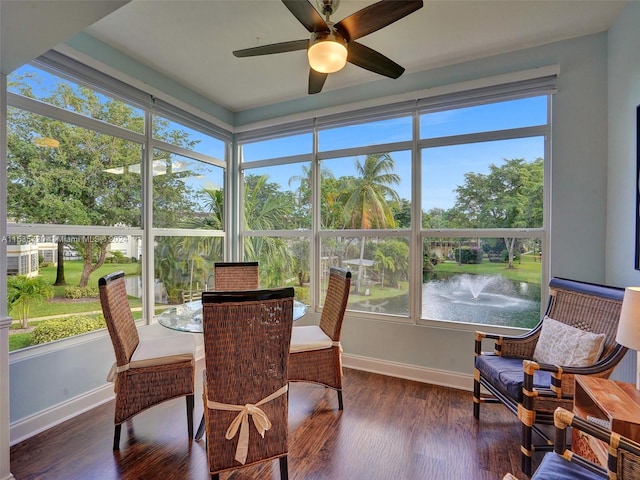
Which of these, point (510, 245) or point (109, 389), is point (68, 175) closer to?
point (109, 389)

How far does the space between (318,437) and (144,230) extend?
233 centimetres

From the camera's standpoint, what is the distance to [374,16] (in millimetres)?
1586

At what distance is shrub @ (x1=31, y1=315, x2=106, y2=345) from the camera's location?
83.6 inches

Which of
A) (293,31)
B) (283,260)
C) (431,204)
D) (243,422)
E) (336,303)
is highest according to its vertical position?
(293,31)

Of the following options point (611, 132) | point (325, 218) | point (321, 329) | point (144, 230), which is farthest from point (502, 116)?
point (144, 230)

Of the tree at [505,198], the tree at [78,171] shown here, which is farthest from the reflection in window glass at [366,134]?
the tree at [78,171]

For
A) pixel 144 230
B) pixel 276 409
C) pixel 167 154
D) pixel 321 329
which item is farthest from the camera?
pixel 167 154

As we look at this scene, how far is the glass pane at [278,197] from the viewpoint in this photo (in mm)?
3549

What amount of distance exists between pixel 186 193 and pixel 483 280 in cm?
317

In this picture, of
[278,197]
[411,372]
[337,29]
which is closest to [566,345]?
[411,372]

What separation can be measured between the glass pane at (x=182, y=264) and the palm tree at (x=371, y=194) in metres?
1.74

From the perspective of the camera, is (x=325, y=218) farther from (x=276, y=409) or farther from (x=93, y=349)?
(x=93, y=349)

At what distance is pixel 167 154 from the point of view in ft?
10.1

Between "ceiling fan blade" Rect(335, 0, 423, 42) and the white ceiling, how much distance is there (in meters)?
0.51
